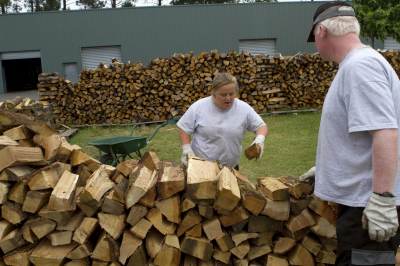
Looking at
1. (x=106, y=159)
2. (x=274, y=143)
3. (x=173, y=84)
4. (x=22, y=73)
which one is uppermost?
(x=22, y=73)

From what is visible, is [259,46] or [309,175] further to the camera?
[259,46]

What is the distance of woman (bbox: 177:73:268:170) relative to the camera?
2.64 m

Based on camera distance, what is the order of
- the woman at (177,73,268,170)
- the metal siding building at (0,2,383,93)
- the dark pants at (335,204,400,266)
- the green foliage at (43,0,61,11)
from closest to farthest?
the dark pants at (335,204,400,266) < the woman at (177,73,268,170) < the metal siding building at (0,2,383,93) < the green foliage at (43,0,61,11)

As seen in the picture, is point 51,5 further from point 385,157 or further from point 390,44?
point 385,157

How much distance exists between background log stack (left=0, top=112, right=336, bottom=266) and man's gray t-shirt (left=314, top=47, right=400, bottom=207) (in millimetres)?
496

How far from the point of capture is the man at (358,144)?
1.24 meters

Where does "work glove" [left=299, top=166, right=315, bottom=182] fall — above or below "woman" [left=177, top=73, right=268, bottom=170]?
below

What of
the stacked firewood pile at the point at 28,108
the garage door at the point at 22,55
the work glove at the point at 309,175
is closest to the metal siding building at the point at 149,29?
the garage door at the point at 22,55

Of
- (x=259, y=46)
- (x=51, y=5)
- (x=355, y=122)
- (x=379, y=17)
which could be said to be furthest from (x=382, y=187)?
(x=51, y=5)

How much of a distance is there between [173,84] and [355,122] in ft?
24.6

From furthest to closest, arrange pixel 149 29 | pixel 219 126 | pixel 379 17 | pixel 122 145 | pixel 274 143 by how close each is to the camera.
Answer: pixel 149 29, pixel 379 17, pixel 274 143, pixel 122 145, pixel 219 126

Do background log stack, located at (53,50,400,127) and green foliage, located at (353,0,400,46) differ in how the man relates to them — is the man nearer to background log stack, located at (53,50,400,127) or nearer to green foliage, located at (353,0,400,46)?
background log stack, located at (53,50,400,127)

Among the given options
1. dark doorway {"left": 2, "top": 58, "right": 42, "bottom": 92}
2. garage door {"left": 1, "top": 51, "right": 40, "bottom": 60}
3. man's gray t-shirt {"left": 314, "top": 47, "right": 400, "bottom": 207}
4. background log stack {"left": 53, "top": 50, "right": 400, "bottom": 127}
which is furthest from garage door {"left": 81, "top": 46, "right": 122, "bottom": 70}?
man's gray t-shirt {"left": 314, "top": 47, "right": 400, "bottom": 207}

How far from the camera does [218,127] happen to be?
2.63 metres
